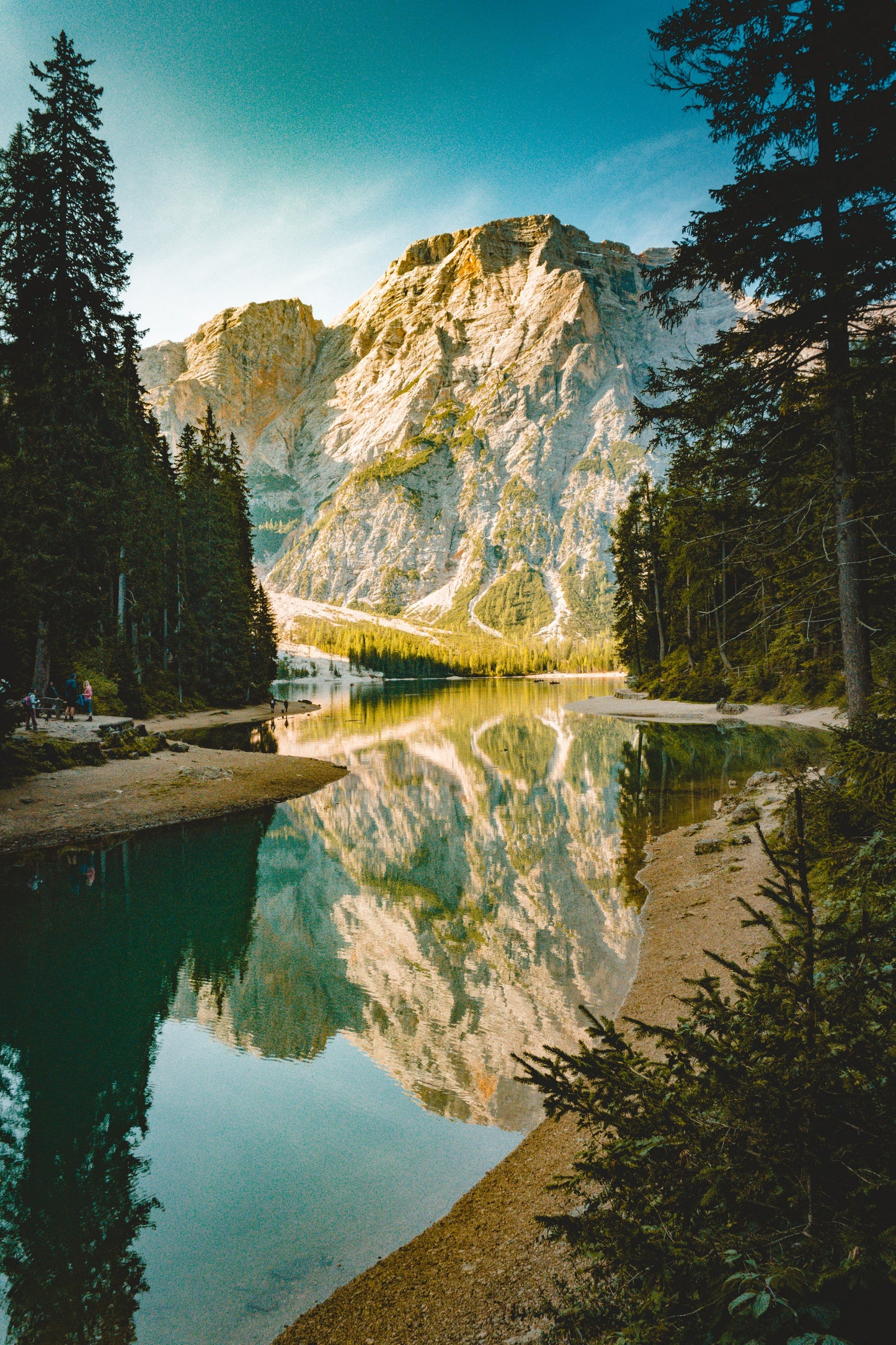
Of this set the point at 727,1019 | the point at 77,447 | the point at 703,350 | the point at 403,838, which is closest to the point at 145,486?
the point at 77,447

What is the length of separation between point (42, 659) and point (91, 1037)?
2338cm

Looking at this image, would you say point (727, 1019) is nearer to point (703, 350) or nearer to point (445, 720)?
point (703, 350)

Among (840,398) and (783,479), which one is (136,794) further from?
(840,398)

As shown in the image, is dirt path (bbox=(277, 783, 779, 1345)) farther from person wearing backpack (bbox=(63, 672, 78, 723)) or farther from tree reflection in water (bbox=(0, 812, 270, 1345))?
person wearing backpack (bbox=(63, 672, 78, 723))

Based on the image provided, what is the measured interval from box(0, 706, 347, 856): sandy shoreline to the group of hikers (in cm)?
92

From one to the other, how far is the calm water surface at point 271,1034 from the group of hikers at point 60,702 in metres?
9.45

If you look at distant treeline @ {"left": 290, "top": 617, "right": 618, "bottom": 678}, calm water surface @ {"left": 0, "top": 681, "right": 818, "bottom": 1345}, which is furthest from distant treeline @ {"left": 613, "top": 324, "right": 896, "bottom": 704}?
distant treeline @ {"left": 290, "top": 617, "right": 618, "bottom": 678}

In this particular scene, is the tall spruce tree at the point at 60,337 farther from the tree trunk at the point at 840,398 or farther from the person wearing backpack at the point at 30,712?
the tree trunk at the point at 840,398

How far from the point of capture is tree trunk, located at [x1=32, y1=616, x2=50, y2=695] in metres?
28.3

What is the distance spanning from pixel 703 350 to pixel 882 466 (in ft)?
9.98

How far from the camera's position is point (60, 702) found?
29172 mm

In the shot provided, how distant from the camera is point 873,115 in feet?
26.6

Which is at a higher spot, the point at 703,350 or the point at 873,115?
the point at 873,115

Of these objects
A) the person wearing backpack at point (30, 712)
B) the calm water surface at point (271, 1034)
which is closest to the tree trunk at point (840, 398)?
the calm water surface at point (271, 1034)
